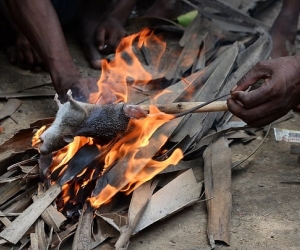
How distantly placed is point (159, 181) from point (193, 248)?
461 mm

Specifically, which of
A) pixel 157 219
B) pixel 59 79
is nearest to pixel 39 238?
pixel 157 219

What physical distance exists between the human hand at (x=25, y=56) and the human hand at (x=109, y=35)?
0.46m

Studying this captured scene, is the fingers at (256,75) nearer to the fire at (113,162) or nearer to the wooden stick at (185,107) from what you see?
the wooden stick at (185,107)

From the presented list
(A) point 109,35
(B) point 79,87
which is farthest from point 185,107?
(A) point 109,35

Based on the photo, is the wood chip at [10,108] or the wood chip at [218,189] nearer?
the wood chip at [218,189]

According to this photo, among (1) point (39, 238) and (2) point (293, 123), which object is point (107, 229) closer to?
(1) point (39, 238)

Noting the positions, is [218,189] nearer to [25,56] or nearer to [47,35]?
[47,35]

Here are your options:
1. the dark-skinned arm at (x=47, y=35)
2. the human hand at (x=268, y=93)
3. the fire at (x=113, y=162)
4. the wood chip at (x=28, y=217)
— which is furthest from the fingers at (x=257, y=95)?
the dark-skinned arm at (x=47, y=35)

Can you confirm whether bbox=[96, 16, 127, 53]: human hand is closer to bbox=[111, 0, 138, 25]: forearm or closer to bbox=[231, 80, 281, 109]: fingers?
bbox=[111, 0, 138, 25]: forearm

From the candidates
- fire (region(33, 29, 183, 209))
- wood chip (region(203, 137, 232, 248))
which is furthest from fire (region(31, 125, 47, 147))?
wood chip (region(203, 137, 232, 248))

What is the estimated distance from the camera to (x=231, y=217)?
10.1 feet

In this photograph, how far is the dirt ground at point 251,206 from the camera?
290 cm

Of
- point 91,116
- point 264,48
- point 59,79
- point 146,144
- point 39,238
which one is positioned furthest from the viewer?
point 264,48

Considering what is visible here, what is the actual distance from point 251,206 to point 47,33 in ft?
5.13
